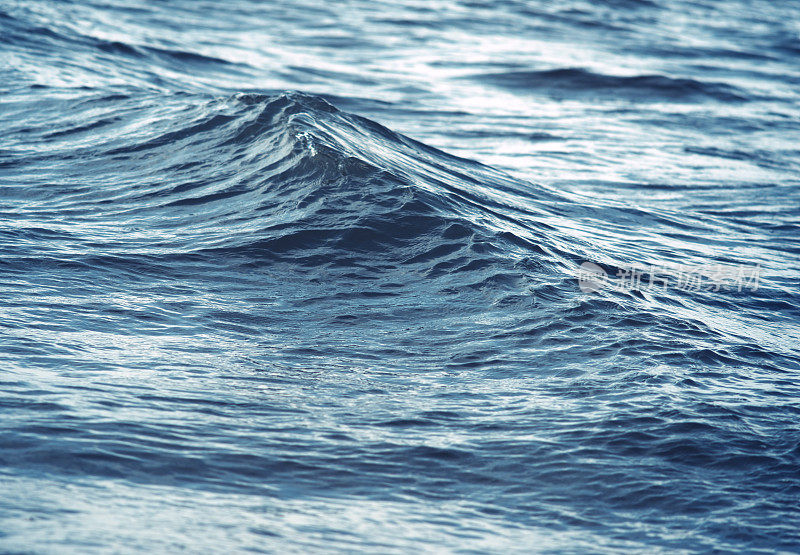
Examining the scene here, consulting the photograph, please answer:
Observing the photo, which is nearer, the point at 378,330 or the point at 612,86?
the point at 378,330

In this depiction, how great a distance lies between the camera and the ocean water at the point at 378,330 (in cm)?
487

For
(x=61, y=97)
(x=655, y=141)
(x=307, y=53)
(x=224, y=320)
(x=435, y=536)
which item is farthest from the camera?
(x=307, y=53)

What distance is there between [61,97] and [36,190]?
326 centimetres

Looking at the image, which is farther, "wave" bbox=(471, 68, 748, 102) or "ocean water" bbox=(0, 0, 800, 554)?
"wave" bbox=(471, 68, 748, 102)

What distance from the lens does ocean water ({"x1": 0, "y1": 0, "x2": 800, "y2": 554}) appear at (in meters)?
4.87

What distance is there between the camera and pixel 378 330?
672 cm

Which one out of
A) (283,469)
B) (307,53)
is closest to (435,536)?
(283,469)

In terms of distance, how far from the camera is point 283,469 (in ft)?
16.6

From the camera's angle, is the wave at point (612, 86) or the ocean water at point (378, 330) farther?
the wave at point (612, 86)

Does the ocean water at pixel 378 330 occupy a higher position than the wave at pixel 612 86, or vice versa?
the wave at pixel 612 86

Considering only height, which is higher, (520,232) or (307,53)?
(307,53)

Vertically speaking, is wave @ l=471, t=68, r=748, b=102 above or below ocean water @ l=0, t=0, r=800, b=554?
above

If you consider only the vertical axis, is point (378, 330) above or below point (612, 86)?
below

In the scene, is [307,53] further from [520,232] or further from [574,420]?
[574,420]
